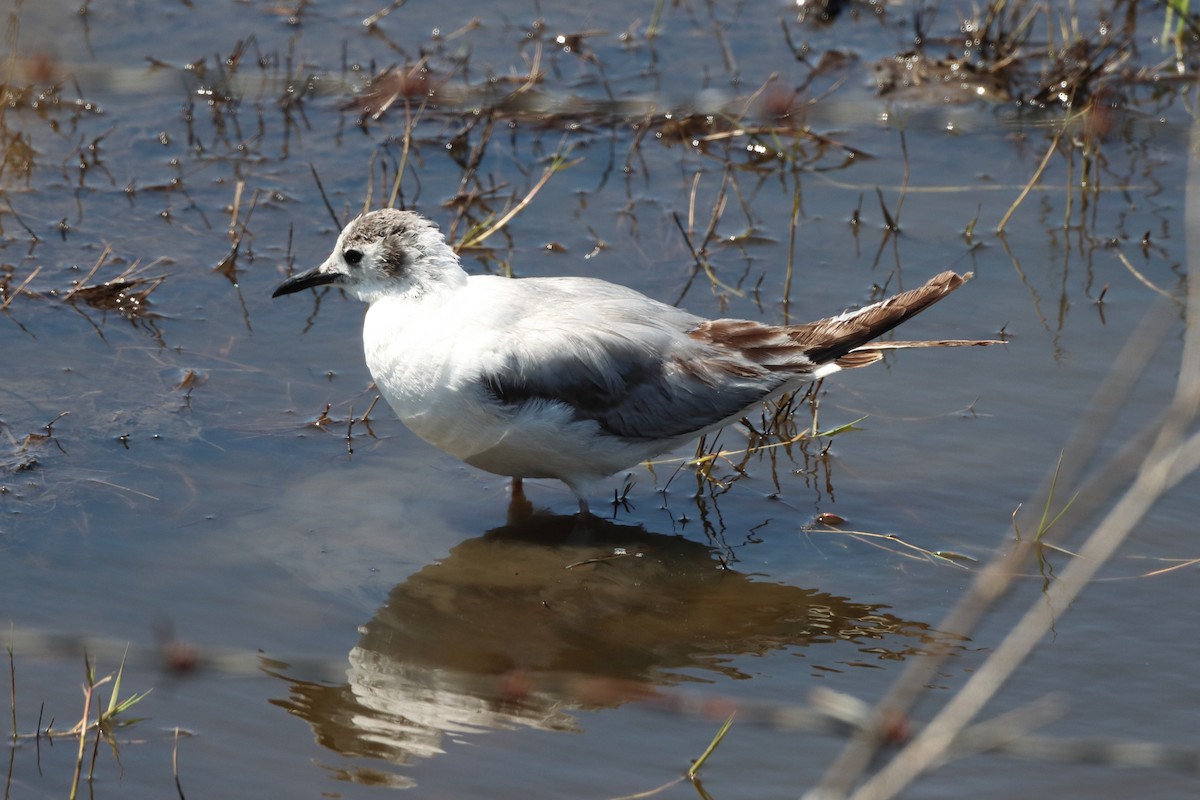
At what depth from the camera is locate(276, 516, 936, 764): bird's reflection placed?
4.20 meters

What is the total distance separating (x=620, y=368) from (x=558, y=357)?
0.83 ft

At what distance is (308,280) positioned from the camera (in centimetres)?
573

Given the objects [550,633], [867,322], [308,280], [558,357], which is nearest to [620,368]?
[558,357]

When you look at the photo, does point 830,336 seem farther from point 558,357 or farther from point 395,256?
point 395,256

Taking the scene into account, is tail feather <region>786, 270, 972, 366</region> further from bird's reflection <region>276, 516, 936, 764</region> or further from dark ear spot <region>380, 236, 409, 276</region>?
dark ear spot <region>380, 236, 409, 276</region>

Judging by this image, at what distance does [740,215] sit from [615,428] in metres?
2.60

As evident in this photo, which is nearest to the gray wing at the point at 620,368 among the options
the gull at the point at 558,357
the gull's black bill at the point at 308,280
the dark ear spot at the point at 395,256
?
the gull at the point at 558,357

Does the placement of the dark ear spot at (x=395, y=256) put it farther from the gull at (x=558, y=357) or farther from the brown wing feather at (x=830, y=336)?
the brown wing feather at (x=830, y=336)

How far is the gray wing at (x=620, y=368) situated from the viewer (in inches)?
202

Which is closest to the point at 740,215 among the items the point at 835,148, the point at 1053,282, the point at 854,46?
the point at 835,148

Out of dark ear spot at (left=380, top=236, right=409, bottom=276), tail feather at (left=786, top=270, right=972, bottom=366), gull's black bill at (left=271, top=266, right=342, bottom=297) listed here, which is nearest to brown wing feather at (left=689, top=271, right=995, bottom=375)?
tail feather at (left=786, top=270, right=972, bottom=366)

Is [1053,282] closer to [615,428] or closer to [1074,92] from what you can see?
[1074,92]

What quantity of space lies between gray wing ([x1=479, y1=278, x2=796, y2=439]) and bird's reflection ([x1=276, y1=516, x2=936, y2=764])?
47cm

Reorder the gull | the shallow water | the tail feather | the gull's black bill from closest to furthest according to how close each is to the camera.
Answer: the shallow water → the gull → the tail feather → the gull's black bill
